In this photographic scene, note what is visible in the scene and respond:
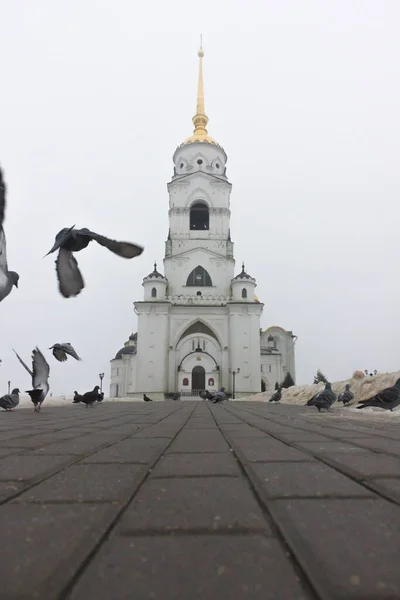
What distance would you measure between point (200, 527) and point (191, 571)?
0.33 metres

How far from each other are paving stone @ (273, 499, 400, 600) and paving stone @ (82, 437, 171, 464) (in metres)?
1.31

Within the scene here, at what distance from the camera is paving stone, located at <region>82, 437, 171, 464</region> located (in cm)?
263

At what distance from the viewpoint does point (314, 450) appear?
2.99 meters

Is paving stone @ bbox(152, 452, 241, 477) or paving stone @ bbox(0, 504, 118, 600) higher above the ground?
paving stone @ bbox(152, 452, 241, 477)

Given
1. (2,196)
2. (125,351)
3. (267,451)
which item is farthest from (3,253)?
(125,351)

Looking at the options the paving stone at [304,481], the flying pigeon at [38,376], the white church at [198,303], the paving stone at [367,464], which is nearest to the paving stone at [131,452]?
the paving stone at [304,481]

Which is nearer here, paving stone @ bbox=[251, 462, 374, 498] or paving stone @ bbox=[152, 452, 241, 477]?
paving stone @ bbox=[251, 462, 374, 498]

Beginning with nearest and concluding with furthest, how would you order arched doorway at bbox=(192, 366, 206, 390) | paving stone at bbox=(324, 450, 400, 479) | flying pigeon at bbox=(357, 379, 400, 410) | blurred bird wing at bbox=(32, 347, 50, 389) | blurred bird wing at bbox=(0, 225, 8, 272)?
paving stone at bbox=(324, 450, 400, 479) → blurred bird wing at bbox=(0, 225, 8, 272) → flying pigeon at bbox=(357, 379, 400, 410) → blurred bird wing at bbox=(32, 347, 50, 389) → arched doorway at bbox=(192, 366, 206, 390)

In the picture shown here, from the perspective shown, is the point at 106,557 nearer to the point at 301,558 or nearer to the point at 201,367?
the point at 301,558

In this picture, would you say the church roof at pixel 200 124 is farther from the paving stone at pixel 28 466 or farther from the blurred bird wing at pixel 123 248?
the paving stone at pixel 28 466

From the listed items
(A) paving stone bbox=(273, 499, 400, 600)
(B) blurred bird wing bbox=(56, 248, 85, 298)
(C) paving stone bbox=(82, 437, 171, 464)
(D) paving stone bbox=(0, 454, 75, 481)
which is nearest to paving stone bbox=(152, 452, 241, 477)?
(C) paving stone bbox=(82, 437, 171, 464)

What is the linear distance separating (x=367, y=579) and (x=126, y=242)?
2.91 meters

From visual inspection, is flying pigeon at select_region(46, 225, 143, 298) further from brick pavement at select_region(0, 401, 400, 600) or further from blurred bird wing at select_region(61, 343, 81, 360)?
blurred bird wing at select_region(61, 343, 81, 360)

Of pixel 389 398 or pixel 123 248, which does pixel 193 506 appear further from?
pixel 389 398
